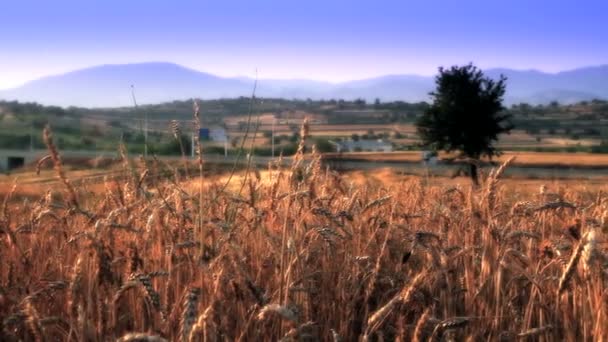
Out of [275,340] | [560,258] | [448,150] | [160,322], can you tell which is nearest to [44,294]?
[160,322]

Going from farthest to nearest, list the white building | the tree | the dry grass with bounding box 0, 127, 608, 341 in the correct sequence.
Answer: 1. the white building
2. the tree
3. the dry grass with bounding box 0, 127, 608, 341

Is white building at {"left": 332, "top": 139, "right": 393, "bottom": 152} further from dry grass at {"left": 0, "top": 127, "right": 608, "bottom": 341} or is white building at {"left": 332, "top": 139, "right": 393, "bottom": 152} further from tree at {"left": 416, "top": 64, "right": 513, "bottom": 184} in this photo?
dry grass at {"left": 0, "top": 127, "right": 608, "bottom": 341}

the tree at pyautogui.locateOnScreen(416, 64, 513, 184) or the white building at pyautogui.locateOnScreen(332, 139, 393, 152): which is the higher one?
the tree at pyautogui.locateOnScreen(416, 64, 513, 184)

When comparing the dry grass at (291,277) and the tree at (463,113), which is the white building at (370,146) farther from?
the dry grass at (291,277)

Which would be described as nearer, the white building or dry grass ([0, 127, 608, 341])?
dry grass ([0, 127, 608, 341])

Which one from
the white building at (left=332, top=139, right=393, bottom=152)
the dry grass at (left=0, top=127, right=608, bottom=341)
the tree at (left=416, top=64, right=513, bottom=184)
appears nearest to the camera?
the dry grass at (left=0, top=127, right=608, bottom=341)

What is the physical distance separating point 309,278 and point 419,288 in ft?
1.65

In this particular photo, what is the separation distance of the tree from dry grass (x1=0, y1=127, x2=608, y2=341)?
28755 mm

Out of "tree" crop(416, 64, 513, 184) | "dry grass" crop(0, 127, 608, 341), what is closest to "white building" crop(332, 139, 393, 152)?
"tree" crop(416, 64, 513, 184)

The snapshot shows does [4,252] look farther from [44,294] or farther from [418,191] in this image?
[418,191]

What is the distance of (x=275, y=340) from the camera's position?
285cm

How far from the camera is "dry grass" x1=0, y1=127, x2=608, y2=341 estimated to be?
8.91 ft

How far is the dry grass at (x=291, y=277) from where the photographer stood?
2.71m

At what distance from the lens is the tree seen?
32.3m
